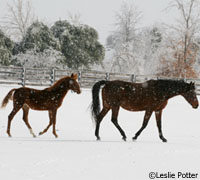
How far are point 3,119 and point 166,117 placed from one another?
7298mm

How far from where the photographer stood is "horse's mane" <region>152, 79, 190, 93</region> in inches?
337

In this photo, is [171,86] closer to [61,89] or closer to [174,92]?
[174,92]

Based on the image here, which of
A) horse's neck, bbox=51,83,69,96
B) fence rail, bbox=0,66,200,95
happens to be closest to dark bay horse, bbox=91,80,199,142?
horse's neck, bbox=51,83,69,96

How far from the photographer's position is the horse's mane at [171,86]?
8.57m

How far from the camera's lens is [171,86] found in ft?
28.2

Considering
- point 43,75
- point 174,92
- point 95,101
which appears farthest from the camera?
point 43,75

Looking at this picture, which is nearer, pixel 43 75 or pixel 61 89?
pixel 61 89

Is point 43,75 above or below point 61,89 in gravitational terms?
above

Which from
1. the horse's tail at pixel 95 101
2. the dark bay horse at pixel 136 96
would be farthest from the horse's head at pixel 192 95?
the horse's tail at pixel 95 101
